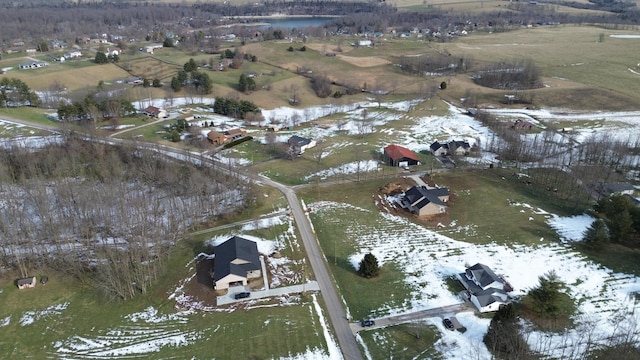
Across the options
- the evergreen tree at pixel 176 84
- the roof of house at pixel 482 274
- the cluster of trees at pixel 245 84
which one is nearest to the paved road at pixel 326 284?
the roof of house at pixel 482 274

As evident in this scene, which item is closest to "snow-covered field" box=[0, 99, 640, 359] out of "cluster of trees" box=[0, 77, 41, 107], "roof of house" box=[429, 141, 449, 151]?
"roof of house" box=[429, 141, 449, 151]

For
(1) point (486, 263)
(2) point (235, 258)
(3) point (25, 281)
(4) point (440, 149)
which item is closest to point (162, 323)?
(2) point (235, 258)

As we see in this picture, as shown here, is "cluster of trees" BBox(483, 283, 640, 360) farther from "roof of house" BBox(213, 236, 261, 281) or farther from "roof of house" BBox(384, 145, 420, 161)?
"roof of house" BBox(384, 145, 420, 161)

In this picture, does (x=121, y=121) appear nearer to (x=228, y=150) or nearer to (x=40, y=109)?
(x=40, y=109)

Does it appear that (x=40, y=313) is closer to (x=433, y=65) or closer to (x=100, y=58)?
(x=100, y=58)

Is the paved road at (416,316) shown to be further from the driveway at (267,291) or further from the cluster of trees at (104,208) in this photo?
the cluster of trees at (104,208)

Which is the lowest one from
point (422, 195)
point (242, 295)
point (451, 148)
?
point (242, 295)

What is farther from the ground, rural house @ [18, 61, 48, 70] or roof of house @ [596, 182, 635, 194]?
rural house @ [18, 61, 48, 70]
